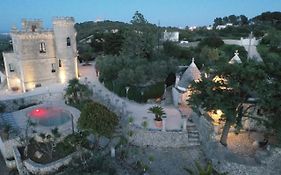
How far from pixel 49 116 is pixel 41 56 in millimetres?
11285

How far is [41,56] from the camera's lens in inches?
1305

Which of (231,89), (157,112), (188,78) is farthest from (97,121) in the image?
(188,78)

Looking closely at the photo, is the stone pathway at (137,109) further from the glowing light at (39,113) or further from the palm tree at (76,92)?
the glowing light at (39,113)

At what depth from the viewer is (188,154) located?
806 inches

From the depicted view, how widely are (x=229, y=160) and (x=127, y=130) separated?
821cm

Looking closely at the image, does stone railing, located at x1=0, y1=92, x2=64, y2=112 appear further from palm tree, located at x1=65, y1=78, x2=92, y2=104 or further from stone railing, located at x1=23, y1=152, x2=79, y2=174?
stone railing, located at x1=23, y1=152, x2=79, y2=174

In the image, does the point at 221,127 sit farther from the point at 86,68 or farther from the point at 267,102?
the point at 86,68

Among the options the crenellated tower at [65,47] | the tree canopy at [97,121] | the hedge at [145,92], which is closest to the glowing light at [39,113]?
the tree canopy at [97,121]

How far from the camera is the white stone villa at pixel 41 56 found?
3186 centimetres

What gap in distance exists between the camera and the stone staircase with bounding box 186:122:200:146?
68.9 feet

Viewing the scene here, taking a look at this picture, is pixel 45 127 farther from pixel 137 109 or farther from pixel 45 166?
pixel 137 109

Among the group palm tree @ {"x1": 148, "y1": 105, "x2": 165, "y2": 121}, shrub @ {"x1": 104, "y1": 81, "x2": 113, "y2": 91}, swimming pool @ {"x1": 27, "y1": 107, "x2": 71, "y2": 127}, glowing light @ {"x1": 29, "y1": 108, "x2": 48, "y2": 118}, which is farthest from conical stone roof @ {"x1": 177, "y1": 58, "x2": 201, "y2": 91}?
glowing light @ {"x1": 29, "y1": 108, "x2": 48, "y2": 118}

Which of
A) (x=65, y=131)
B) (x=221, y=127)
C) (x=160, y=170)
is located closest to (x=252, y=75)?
(x=221, y=127)

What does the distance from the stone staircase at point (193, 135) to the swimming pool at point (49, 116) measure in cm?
1129
